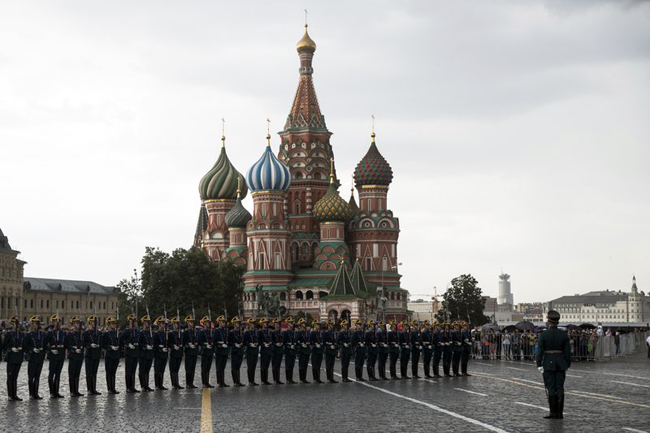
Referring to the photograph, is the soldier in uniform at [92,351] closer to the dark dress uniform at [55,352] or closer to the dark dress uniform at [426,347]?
the dark dress uniform at [55,352]

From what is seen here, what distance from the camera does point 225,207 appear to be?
4023 inches

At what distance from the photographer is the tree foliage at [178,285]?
247 feet

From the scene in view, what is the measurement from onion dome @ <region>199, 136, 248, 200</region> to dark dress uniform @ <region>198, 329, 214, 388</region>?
7753cm

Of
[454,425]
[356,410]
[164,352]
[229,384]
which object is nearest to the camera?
[454,425]

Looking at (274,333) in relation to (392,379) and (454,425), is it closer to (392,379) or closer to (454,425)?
(392,379)

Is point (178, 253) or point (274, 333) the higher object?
point (178, 253)

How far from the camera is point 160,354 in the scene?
23.6 m

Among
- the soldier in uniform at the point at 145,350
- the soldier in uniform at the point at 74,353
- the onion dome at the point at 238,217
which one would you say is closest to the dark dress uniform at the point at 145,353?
the soldier in uniform at the point at 145,350

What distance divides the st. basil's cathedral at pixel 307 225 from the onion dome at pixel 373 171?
99mm

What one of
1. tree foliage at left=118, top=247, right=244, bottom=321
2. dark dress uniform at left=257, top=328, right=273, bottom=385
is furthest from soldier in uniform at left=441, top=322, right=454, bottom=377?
tree foliage at left=118, top=247, right=244, bottom=321

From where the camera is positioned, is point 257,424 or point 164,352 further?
point 164,352

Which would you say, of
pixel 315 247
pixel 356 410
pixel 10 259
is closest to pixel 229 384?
pixel 356 410

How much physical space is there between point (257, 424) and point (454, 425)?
9.94 feet

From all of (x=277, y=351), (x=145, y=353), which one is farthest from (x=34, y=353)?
(x=277, y=351)
